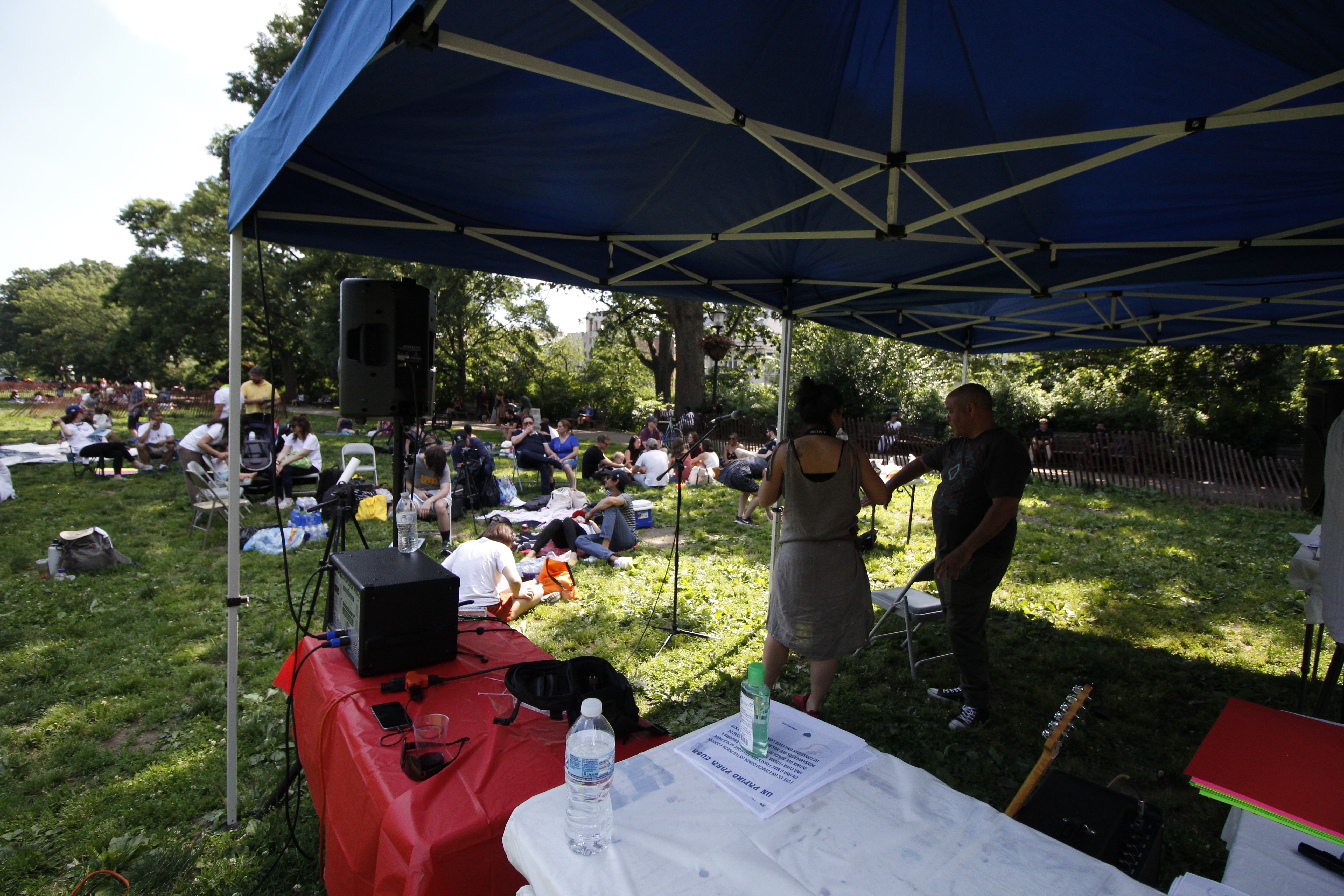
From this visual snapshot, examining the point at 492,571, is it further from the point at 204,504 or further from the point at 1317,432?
the point at 204,504

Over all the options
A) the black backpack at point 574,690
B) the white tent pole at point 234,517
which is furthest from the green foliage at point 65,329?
the black backpack at point 574,690

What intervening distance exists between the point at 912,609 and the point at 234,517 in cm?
389

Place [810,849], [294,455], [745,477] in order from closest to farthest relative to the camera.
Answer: [810,849], [745,477], [294,455]

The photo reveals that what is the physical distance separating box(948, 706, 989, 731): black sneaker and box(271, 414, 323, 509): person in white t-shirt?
8.09 meters

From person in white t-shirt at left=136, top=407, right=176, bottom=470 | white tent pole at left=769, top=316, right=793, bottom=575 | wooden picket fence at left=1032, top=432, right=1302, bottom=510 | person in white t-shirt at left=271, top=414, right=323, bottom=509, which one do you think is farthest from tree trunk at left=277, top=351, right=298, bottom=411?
wooden picket fence at left=1032, top=432, right=1302, bottom=510

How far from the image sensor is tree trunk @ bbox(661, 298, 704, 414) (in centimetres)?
1670

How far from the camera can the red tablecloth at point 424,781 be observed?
4.64 ft

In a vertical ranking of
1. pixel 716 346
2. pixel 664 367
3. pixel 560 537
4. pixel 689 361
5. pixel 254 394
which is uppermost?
pixel 664 367

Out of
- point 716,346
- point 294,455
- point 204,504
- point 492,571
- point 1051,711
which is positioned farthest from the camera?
point 716,346

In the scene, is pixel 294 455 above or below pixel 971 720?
above

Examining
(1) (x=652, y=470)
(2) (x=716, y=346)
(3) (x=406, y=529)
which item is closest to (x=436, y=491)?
(1) (x=652, y=470)

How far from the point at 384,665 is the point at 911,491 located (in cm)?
688

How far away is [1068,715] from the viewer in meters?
1.50

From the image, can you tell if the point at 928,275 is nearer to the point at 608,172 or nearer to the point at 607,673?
the point at 608,172
